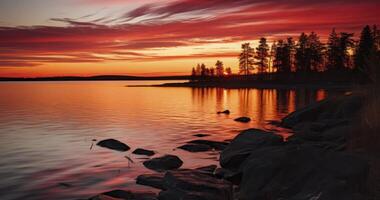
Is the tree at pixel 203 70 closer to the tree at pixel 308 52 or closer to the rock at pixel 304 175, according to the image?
the tree at pixel 308 52

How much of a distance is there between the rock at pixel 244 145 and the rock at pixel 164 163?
194cm

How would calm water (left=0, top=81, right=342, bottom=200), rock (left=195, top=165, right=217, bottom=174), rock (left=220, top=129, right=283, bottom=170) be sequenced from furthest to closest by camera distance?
rock (left=220, top=129, right=283, bottom=170) < rock (left=195, top=165, right=217, bottom=174) < calm water (left=0, top=81, right=342, bottom=200)

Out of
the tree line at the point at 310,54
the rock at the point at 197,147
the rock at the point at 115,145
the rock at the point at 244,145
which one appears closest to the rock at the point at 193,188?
the rock at the point at 244,145

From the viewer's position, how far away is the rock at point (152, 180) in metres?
12.2

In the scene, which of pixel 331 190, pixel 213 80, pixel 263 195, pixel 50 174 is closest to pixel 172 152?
pixel 50 174

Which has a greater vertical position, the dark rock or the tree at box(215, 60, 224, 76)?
the tree at box(215, 60, 224, 76)

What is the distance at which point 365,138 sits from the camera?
443 inches

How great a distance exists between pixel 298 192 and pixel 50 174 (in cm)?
1045

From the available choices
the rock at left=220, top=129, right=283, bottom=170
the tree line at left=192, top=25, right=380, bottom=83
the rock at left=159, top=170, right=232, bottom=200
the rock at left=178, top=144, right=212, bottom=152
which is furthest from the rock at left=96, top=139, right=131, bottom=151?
→ the tree line at left=192, top=25, right=380, bottom=83

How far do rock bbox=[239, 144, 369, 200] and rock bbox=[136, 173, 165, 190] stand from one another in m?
2.90

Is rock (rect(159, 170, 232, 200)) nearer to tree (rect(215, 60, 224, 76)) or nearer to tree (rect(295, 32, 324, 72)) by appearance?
tree (rect(295, 32, 324, 72))

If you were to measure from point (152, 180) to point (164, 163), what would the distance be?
2.55m

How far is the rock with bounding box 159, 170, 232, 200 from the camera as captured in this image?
10.1m

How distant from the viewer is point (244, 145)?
15570 mm
